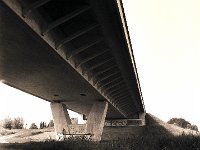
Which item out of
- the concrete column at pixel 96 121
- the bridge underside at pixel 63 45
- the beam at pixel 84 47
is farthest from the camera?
the concrete column at pixel 96 121

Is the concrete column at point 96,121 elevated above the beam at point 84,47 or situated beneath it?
situated beneath

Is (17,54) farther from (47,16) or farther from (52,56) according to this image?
(47,16)

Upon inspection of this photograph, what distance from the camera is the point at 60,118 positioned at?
3216 centimetres

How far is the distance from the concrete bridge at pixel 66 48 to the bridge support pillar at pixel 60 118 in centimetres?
307

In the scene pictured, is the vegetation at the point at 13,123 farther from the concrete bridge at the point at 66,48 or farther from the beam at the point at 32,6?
the beam at the point at 32,6

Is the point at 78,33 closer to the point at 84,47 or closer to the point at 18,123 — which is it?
the point at 84,47

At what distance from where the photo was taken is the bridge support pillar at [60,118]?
31.7 m

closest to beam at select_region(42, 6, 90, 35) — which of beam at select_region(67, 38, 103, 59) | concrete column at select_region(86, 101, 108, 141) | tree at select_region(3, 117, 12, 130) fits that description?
beam at select_region(67, 38, 103, 59)

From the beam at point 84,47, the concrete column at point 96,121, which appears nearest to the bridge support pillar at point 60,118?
the concrete column at point 96,121

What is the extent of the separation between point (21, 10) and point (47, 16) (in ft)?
7.57

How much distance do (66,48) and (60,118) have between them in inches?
647

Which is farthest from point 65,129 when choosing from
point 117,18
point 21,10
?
point 21,10

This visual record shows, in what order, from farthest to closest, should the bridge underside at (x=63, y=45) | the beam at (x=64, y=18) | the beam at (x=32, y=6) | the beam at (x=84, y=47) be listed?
the beam at (x=84, y=47) → the beam at (x=64, y=18) → the bridge underside at (x=63, y=45) → the beam at (x=32, y=6)

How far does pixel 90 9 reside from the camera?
13633 millimetres
